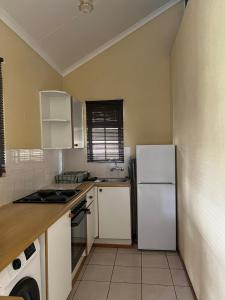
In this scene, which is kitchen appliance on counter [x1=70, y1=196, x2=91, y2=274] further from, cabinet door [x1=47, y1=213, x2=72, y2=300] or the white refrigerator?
the white refrigerator

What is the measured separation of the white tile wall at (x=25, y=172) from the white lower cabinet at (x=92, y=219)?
24.2 inches

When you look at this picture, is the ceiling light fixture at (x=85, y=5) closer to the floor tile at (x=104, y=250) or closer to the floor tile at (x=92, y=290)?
the floor tile at (x=92, y=290)

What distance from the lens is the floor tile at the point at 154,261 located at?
109 inches

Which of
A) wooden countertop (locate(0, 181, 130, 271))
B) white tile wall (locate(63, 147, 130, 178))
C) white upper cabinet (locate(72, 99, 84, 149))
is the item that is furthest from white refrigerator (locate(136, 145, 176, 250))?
wooden countertop (locate(0, 181, 130, 271))

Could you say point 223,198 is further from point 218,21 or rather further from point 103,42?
point 103,42

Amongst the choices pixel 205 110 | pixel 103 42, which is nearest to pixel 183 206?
pixel 205 110

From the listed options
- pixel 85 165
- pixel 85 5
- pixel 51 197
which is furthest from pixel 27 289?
pixel 85 165

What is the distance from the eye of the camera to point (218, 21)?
140cm

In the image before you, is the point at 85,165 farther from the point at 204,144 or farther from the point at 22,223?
the point at 204,144

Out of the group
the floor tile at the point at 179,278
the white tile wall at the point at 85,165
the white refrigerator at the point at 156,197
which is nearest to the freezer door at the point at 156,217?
the white refrigerator at the point at 156,197

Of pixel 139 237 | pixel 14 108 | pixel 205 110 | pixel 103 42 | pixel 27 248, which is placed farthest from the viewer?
pixel 103 42

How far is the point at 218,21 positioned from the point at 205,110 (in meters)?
0.56

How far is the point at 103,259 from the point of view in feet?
9.59

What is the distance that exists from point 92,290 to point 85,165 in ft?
6.08
